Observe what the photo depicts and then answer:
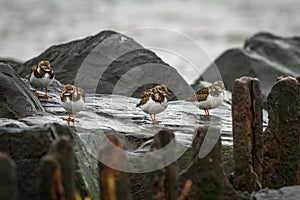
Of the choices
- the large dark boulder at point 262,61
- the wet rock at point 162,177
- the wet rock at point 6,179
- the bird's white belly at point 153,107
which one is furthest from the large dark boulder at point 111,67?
the wet rock at point 6,179

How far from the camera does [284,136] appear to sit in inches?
339

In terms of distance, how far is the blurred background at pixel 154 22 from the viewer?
28.1 m

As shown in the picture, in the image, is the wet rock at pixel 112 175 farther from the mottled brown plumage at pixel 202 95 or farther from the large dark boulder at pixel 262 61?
the large dark boulder at pixel 262 61

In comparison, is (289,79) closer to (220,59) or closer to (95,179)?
(95,179)

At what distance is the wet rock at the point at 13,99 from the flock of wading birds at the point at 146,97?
1.59 ft

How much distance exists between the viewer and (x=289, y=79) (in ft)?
27.9

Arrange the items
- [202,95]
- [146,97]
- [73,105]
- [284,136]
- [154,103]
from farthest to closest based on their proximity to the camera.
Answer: [202,95]
[146,97]
[154,103]
[73,105]
[284,136]

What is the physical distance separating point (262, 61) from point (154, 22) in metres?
17.4

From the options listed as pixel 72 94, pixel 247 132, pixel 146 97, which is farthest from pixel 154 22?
pixel 247 132

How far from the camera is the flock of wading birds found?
1001cm

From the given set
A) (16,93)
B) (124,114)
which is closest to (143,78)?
(124,114)

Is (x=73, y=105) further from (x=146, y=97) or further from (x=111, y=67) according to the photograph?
(x=111, y=67)

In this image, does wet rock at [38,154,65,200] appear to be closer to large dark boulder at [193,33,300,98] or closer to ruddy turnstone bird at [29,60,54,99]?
ruddy turnstone bird at [29,60,54,99]

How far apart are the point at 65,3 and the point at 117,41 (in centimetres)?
2550
